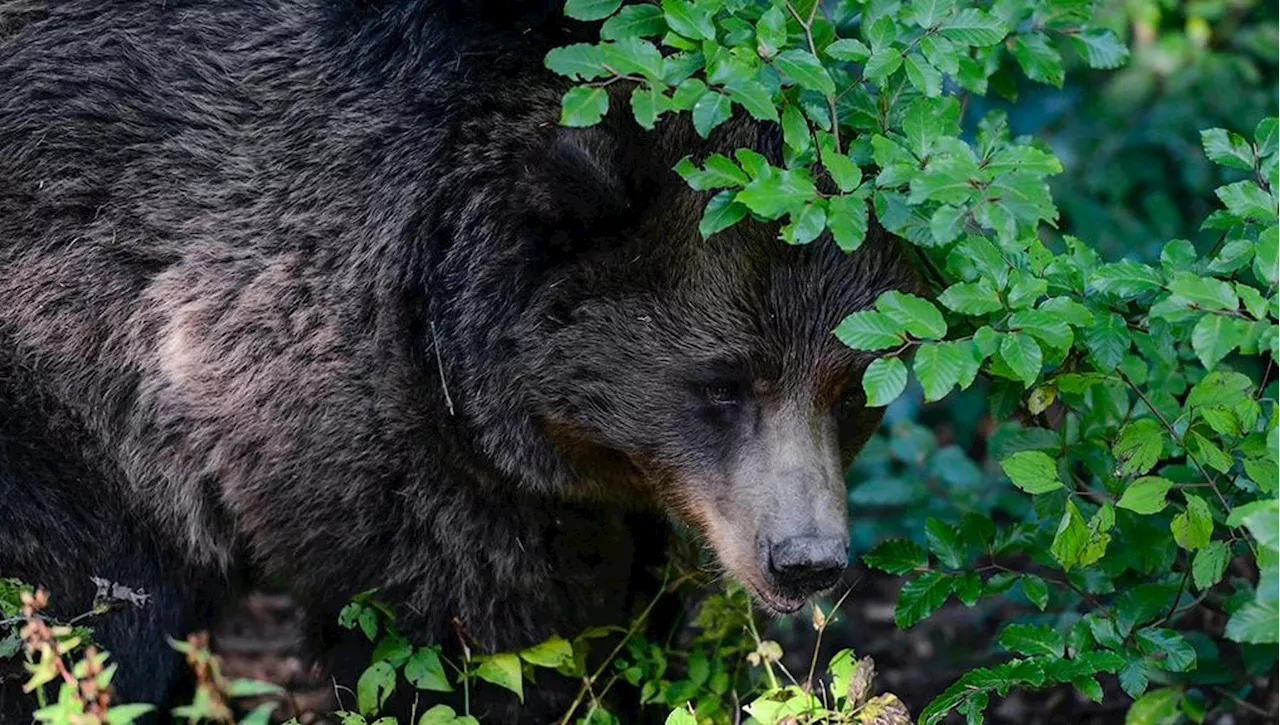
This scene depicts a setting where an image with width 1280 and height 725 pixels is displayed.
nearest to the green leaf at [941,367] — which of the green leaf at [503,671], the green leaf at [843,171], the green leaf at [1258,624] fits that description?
the green leaf at [843,171]

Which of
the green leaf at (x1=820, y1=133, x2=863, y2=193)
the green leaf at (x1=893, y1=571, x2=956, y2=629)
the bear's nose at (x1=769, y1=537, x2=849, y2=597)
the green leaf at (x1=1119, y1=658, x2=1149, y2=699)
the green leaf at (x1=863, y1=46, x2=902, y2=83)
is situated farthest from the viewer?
the green leaf at (x1=893, y1=571, x2=956, y2=629)

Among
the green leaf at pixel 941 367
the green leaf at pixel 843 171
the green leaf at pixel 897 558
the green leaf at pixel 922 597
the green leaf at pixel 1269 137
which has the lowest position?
the green leaf at pixel 922 597

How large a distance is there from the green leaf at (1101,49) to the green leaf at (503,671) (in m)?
2.22

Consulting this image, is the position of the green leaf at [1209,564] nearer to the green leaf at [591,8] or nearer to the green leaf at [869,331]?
the green leaf at [869,331]

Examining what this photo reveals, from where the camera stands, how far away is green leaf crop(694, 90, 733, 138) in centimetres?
379

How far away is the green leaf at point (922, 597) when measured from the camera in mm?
4496

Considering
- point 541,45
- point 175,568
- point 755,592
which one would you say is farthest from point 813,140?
point 175,568

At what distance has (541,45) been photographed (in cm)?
450

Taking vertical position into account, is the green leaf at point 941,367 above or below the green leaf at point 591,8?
below

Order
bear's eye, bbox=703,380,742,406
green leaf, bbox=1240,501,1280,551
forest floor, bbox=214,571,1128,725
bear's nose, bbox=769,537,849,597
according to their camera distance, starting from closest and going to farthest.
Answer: green leaf, bbox=1240,501,1280,551 < bear's nose, bbox=769,537,849,597 < bear's eye, bbox=703,380,742,406 < forest floor, bbox=214,571,1128,725

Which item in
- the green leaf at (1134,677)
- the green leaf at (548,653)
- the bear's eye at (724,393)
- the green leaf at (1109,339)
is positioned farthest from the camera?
the green leaf at (548,653)

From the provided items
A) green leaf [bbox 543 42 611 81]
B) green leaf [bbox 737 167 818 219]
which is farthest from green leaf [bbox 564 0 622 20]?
green leaf [bbox 737 167 818 219]

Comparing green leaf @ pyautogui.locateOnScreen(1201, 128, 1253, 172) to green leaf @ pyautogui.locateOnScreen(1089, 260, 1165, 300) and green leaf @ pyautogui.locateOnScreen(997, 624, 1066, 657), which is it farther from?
green leaf @ pyautogui.locateOnScreen(997, 624, 1066, 657)

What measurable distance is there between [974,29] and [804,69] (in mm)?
484
